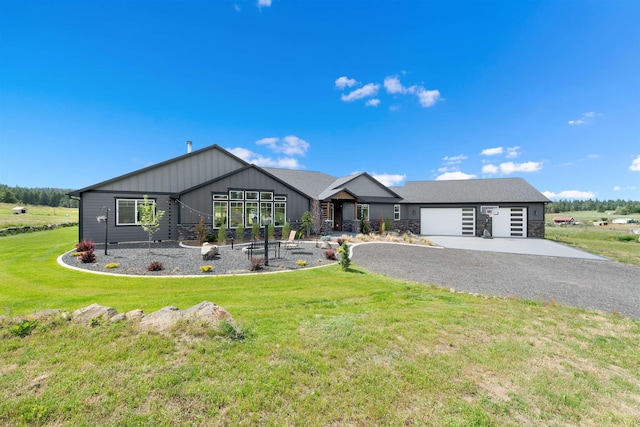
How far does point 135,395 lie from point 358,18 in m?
16.9

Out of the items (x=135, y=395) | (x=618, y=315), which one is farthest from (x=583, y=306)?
(x=135, y=395)

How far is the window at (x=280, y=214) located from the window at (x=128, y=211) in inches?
298

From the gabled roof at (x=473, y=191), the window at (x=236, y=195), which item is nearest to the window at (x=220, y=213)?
the window at (x=236, y=195)

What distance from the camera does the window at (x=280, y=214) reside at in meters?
16.9

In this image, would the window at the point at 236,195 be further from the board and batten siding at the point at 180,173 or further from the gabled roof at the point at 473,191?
the gabled roof at the point at 473,191

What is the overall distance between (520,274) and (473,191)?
16.4 meters

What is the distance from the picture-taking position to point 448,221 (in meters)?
22.2

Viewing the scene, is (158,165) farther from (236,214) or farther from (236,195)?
(236,214)

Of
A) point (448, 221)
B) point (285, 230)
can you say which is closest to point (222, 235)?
point (285, 230)

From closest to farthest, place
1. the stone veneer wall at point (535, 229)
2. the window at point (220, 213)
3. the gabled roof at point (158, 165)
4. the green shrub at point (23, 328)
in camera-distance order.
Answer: the green shrub at point (23, 328) < the gabled roof at point (158, 165) < the window at point (220, 213) < the stone veneer wall at point (535, 229)

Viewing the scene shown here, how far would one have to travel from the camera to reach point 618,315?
5.21 meters

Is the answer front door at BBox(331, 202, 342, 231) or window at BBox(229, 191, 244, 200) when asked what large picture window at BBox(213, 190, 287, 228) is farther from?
front door at BBox(331, 202, 342, 231)

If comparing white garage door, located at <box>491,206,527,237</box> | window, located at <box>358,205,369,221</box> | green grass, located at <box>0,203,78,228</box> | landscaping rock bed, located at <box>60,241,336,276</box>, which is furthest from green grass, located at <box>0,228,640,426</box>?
green grass, located at <box>0,203,78,228</box>

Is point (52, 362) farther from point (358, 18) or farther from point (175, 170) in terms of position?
point (358, 18)
